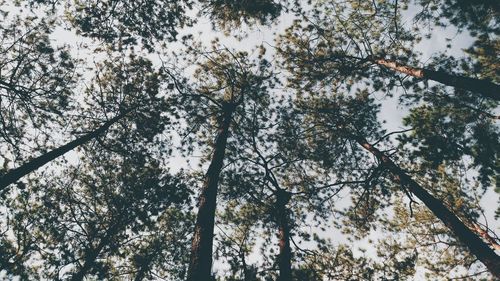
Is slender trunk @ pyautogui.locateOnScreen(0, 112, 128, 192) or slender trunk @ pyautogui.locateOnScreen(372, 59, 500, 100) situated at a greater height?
slender trunk @ pyautogui.locateOnScreen(372, 59, 500, 100)

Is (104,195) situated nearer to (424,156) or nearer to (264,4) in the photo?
(264,4)

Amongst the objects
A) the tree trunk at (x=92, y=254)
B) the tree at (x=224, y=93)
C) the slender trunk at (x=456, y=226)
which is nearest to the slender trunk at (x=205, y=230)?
the tree at (x=224, y=93)

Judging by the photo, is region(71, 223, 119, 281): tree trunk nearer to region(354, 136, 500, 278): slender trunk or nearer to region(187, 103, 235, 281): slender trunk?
region(187, 103, 235, 281): slender trunk

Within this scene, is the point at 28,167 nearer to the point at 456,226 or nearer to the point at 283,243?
the point at 283,243

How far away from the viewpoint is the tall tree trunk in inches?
304

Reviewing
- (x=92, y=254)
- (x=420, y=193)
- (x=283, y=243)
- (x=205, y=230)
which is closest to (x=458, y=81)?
(x=420, y=193)

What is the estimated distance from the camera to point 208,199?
6.75 metres

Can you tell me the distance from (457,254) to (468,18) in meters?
10.2

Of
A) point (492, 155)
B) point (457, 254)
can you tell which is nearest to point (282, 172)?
point (492, 155)

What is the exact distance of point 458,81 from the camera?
7.01m

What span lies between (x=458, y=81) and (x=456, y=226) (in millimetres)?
3626

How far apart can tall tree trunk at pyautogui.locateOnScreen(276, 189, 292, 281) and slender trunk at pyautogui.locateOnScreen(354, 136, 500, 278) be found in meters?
3.50

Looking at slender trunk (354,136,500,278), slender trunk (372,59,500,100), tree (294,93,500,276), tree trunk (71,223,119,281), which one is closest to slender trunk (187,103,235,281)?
tree (294,93,500,276)

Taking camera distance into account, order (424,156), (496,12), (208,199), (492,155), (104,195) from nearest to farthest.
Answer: (208,199)
(496,12)
(492,155)
(424,156)
(104,195)
